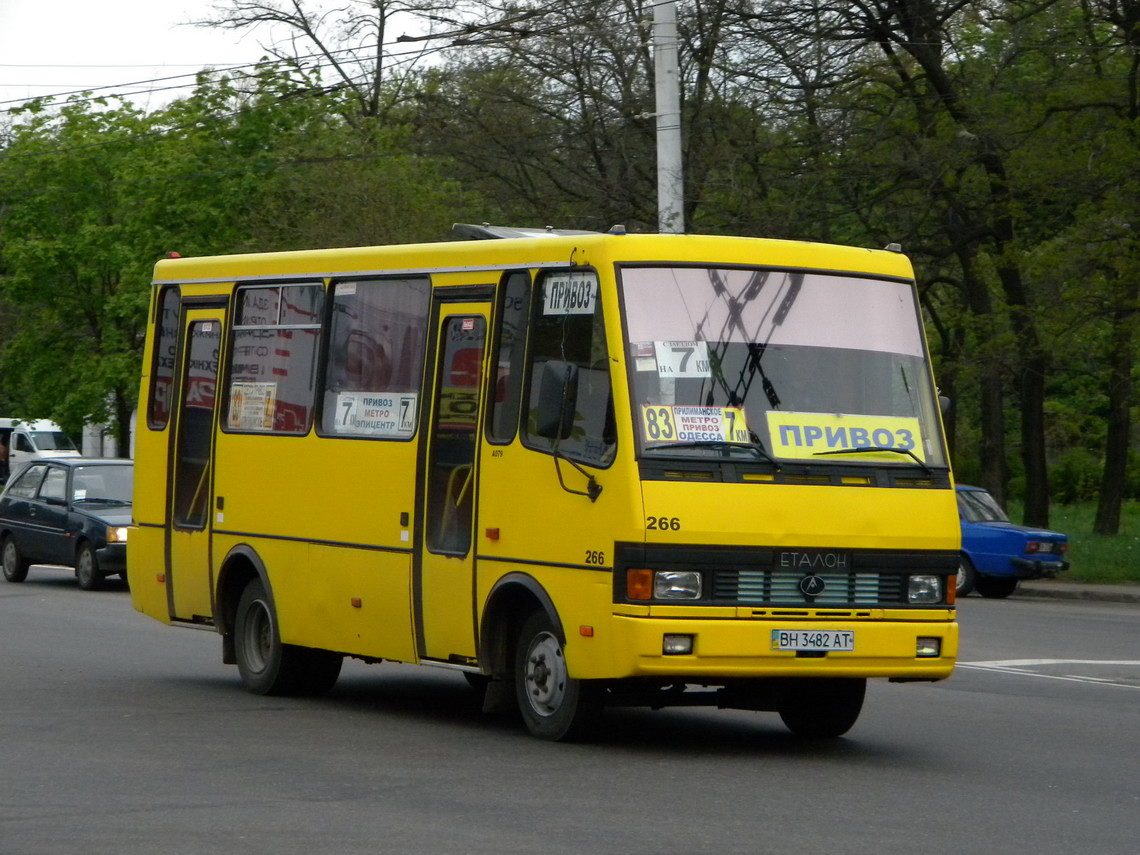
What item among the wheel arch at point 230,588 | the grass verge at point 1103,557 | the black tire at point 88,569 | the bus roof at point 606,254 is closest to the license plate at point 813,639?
the bus roof at point 606,254

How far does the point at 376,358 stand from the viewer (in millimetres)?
11492

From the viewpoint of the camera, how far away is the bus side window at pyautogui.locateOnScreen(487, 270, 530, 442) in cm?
1023

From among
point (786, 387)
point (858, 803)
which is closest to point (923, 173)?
point (786, 387)

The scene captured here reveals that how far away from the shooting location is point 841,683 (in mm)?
10438

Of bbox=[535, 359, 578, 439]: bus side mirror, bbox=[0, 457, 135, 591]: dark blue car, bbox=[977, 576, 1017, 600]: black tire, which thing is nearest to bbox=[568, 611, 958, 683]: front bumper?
bbox=[535, 359, 578, 439]: bus side mirror

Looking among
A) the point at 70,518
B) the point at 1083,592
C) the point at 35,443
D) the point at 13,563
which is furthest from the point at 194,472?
the point at 35,443

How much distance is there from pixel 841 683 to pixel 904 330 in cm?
192

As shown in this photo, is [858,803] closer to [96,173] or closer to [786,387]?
[786,387]

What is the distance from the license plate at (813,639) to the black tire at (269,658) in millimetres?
3790

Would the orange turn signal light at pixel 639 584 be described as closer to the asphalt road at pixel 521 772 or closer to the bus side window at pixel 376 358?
the asphalt road at pixel 521 772

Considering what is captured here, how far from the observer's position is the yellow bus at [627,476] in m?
9.35

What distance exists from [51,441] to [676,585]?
54.6 m

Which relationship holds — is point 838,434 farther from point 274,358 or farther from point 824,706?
point 274,358

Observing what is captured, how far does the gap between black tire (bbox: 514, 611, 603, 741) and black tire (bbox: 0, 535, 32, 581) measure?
16478 mm
